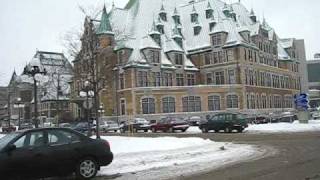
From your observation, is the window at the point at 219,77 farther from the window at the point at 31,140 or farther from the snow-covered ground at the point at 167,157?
the window at the point at 31,140

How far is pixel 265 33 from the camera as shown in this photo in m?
92.1

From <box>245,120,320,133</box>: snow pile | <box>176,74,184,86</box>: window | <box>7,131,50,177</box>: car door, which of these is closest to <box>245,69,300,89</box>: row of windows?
<box>176,74,184,86</box>: window

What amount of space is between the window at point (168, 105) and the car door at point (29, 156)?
62.9 m

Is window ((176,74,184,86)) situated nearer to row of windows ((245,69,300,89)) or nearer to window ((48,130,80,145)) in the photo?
row of windows ((245,69,300,89))

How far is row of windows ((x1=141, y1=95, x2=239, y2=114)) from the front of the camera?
76125mm

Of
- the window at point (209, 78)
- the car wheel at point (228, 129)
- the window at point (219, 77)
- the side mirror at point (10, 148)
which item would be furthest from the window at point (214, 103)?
the side mirror at point (10, 148)

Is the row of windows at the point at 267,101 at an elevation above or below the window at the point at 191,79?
below

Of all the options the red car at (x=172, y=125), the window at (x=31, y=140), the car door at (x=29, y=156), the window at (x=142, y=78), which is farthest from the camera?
the window at (x=142, y=78)

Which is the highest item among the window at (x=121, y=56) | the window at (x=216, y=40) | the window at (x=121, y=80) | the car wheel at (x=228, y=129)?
the window at (x=216, y=40)

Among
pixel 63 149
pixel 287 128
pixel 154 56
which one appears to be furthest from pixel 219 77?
pixel 63 149

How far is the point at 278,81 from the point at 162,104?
29418mm

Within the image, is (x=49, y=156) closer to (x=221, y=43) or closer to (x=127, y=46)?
(x=127, y=46)

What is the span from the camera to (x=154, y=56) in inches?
3152

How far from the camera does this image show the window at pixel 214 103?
7950 centimetres
